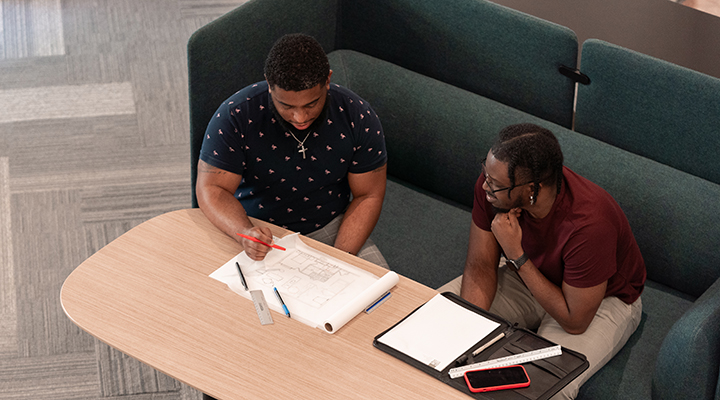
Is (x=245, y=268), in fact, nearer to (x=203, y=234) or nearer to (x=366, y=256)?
(x=203, y=234)

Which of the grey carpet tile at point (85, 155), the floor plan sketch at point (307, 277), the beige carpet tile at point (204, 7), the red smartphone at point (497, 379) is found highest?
the red smartphone at point (497, 379)

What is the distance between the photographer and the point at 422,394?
1554 mm

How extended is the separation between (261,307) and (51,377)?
4.01ft

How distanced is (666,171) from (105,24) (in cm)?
364

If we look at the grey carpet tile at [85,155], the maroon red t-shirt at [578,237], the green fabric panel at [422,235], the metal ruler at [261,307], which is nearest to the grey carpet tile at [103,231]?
the grey carpet tile at [85,155]

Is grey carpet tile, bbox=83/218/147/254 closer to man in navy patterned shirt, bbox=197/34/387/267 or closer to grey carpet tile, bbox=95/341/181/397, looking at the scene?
grey carpet tile, bbox=95/341/181/397

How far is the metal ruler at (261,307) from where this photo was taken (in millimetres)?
1723

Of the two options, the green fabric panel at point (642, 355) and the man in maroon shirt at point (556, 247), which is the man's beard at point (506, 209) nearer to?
the man in maroon shirt at point (556, 247)

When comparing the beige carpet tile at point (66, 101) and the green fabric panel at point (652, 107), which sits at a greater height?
the green fabric panel at point (652, 107)

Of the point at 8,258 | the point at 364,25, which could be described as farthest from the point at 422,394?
the point at 8,258

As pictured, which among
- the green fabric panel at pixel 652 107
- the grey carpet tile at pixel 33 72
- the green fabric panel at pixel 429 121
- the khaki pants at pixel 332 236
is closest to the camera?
the green fabric panel at pixel 652 107

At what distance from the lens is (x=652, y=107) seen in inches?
90.6

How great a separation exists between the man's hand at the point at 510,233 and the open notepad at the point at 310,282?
32 cm

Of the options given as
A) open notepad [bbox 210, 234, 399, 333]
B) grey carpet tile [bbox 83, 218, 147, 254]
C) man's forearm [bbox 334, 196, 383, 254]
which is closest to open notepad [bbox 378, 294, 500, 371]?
open notepad [bbox 210, 234, 399, 333]
